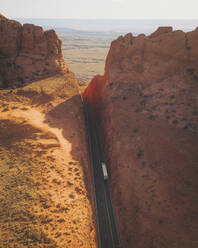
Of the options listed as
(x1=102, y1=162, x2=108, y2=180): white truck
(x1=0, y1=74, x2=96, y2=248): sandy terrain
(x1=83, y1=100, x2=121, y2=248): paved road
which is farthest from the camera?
(x1=102, y1=162, x2=108, y2=180): white truck

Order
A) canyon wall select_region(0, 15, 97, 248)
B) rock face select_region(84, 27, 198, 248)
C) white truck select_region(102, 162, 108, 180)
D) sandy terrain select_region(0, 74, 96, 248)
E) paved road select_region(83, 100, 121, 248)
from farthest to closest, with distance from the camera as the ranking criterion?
white truck select_region(102, 162, 108, 180)
paved road select_region(83, 100, 121, 248)
rock face select_region(84, 27, 198, 248)
canyon wall select_region(0, 15, 97, 248)
sandy terrain select_region(0, 74, 96, 248)

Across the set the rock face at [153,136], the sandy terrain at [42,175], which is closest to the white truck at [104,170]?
the rock face at [153,136]

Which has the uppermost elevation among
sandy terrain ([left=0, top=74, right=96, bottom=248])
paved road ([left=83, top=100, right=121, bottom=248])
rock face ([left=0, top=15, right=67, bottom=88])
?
rock face ([left=0, top=15, right=67, bottom=88])

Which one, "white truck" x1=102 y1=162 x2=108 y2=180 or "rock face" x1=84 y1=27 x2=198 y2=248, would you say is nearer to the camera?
"rock face" x1=84 y1=27 x2=198 y2=248

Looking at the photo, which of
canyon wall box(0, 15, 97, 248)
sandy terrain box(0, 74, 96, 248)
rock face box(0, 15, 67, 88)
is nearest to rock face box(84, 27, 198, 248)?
canyon wall box(0, 15, 97, 248)

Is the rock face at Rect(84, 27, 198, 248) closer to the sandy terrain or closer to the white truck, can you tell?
the white truck

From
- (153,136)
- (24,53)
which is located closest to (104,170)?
(153,136)

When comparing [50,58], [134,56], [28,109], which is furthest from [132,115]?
[50,58]
